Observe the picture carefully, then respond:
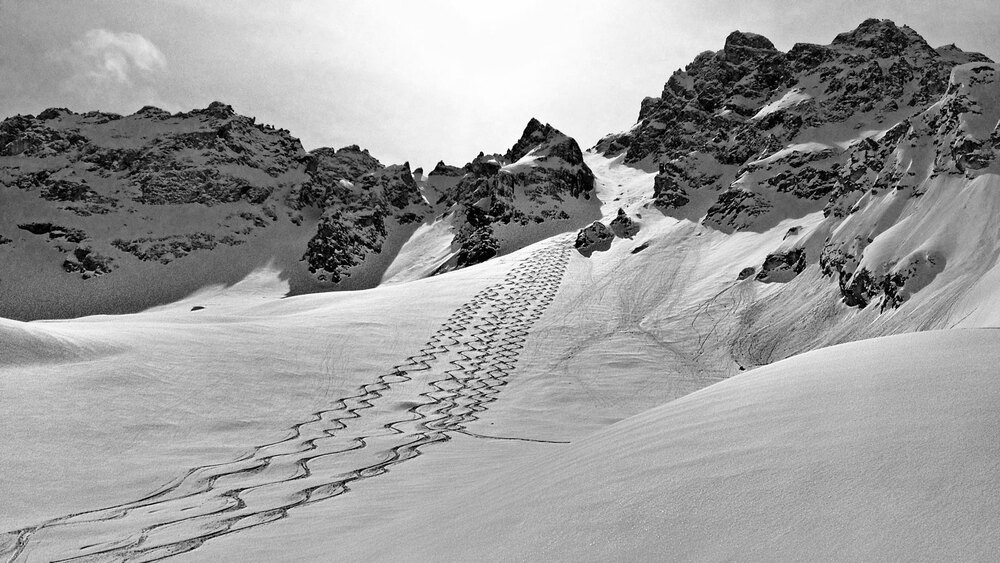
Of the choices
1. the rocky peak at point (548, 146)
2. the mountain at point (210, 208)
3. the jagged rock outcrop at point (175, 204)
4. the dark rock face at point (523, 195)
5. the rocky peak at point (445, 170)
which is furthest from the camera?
the rocky peak at point (445, 170)

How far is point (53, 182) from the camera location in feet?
291

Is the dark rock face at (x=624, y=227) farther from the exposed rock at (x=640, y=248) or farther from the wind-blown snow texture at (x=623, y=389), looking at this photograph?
the exposed rock at (x=640, y=248)

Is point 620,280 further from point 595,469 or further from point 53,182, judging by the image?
point 53,182

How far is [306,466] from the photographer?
7766 millimetres

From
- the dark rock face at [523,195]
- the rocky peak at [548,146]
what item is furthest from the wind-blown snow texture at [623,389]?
the rocky peak at [548,146]

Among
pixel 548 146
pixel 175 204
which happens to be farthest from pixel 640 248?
pixel 175 204

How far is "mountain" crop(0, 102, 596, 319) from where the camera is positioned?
73125 millimetres

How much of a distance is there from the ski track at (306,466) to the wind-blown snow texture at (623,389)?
55 millimetres

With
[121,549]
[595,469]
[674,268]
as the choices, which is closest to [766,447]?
[595,469]

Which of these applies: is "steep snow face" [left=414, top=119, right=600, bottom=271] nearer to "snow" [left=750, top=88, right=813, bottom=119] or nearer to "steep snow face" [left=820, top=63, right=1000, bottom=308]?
"snow" [left=750, top=88, right=813, bottom=119]

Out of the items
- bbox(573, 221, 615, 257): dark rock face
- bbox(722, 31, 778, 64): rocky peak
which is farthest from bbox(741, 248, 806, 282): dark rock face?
bbox(722, 31, 778, 64): rocky peak

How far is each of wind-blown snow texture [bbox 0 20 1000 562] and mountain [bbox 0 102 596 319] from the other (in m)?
28.2

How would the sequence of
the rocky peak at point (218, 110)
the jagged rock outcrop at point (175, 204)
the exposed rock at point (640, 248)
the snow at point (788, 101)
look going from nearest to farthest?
the exposed rock at point (640, 248), the snow at point (788, 101), the jagged rock outcrop at point (175, 204), the rocky peak at point (218, 110)

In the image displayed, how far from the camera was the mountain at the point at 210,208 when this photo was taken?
73.1m
